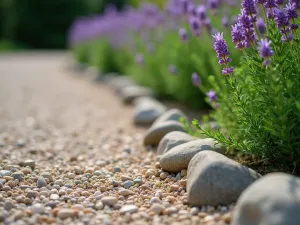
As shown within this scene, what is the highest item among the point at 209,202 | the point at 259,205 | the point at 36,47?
the point at 259,205

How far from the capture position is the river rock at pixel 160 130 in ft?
13.5

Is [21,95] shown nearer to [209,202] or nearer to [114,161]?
[114,161]

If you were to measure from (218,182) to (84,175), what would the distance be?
3.96ft

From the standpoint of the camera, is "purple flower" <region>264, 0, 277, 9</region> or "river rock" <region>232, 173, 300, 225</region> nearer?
"river rock" <region>232, 173, 300, 225</region>

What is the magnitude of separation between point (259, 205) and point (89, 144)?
2746 millimetres

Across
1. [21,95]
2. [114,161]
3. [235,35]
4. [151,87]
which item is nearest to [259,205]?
[235,35]

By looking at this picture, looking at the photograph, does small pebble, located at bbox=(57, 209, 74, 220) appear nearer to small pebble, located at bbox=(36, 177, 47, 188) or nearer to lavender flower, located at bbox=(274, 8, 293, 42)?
small pebble, located at bbox=(36, 177, 47, 188)

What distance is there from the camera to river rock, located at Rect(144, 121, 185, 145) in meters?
4.11

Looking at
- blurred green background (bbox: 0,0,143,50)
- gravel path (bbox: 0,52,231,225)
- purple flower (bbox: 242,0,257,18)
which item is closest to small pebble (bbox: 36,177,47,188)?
gravel path (bbox: 0,52,231,225)

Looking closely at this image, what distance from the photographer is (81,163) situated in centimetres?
386

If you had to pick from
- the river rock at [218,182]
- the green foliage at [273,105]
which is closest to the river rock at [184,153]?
the green foliage at [273,105]

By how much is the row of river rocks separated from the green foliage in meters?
0.25

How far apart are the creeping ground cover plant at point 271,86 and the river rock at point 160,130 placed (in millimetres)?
1075

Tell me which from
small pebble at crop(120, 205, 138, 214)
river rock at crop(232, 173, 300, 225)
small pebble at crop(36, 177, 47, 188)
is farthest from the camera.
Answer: small pebble at crop(36, 177, 47, 188)
